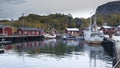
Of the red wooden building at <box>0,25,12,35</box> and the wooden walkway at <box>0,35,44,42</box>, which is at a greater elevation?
the red wooden building at <box>0,25,12,35</box>

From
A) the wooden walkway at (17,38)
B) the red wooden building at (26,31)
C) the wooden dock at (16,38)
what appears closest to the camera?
the wooden dock at (16,38)

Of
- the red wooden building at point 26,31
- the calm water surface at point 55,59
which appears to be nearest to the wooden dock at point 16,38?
the red wooden building at point 26,31

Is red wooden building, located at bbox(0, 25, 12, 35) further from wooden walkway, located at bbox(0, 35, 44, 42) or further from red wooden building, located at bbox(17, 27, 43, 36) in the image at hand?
red wooden building, located at bbox(17, 27, 43, 36)

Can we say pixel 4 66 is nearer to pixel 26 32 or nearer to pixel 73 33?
pixel 26 32

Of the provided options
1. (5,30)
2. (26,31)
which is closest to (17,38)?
(5,30)

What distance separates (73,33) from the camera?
15588cm

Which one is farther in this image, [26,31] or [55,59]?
[26,31]

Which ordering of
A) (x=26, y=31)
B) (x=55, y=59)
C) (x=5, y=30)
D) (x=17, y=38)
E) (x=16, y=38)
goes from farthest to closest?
(x=26, y=31) < (x=5, y=30) < (x=17, y=38) < (x=16, y=38) < (x=55, y=59)

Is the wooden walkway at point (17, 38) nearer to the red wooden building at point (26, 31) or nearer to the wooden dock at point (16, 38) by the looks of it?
the wooden dock at point (16, 38)

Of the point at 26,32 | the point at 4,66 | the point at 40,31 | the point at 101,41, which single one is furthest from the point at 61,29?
the point at 4,66

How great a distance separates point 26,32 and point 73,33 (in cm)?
3785

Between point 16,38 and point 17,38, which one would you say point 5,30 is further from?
point 16,38

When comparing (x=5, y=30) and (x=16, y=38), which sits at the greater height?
(x=5, y=30)

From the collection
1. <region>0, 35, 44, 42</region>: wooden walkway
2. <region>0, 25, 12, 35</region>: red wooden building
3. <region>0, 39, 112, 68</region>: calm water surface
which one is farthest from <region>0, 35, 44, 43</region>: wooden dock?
<region>0, 39, 112, 68</region>: calm water surface
